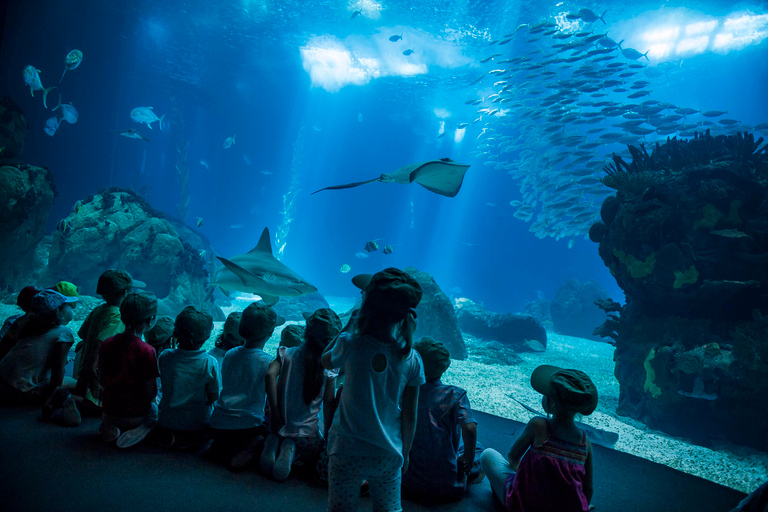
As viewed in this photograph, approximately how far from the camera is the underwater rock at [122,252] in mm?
9000

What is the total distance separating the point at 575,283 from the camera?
19766 mm

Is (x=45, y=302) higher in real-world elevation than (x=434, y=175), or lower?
lower

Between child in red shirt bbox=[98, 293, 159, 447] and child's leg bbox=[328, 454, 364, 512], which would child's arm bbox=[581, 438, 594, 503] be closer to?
child's leg bbox=[328, 454, 364, 512]

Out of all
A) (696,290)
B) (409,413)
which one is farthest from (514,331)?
(409,413)

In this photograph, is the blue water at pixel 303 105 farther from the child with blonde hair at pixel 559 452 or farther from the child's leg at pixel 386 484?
the child with blonde hair at pixel 559 452

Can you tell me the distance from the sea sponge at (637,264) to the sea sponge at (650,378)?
143 cm

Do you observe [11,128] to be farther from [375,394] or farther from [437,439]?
[437,439]

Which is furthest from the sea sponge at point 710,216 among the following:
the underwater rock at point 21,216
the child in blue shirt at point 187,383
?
the underwater rock at point 21,216

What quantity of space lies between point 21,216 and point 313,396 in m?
10.8

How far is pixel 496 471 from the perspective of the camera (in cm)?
230

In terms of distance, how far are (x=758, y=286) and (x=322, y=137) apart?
40579 millimetres

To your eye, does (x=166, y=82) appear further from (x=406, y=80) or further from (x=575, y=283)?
(x=575, y=283)

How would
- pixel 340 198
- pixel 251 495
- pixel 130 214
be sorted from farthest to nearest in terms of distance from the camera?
pixel 340 198, pixel 130 214, pixel 251 495

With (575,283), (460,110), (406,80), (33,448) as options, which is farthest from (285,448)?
(460,110)
